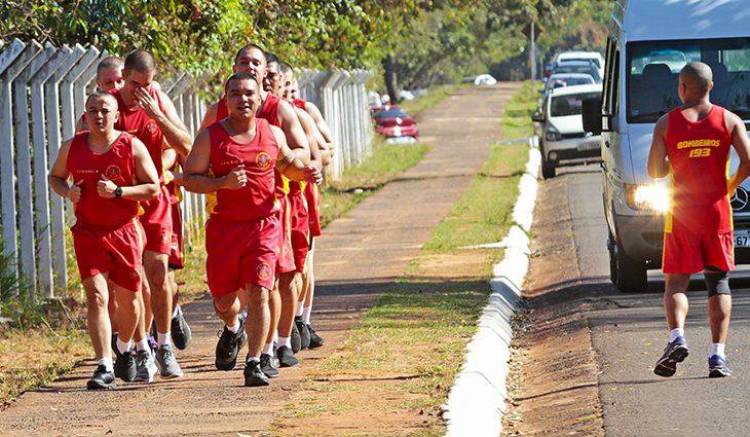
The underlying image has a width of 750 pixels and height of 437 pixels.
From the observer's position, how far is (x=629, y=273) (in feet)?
47.6

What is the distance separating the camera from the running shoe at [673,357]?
967 cm

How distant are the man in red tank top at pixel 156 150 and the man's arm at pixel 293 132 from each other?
1.86 ft

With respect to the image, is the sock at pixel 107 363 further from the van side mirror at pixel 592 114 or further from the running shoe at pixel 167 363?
the van side mirror at pixel 592 114

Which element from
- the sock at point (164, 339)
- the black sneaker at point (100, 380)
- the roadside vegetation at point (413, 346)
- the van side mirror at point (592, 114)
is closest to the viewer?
the roadside vegetation at point (413, 346)

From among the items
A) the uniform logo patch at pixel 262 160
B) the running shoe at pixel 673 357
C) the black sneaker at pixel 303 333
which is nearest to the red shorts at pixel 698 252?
the running shoe at pixel 673 357

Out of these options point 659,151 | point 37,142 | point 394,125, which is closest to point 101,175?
point 659,151

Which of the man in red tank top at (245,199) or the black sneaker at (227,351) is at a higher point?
the man in red tank top at (245,199)

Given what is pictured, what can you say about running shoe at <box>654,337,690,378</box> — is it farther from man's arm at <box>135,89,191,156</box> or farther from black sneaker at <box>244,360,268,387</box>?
man's arm at <box>135,89,191,156</box>

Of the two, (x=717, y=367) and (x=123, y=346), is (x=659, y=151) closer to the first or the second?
(x=717, y=367)

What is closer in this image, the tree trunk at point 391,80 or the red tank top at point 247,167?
the red tank top at point 247,167

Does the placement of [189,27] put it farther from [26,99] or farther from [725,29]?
[725,29]

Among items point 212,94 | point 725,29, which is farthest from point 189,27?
point 725,29

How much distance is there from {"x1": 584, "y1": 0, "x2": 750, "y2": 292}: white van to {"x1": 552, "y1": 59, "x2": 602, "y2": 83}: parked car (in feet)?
143

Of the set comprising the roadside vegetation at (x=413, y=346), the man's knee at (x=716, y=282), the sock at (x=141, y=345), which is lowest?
the roadside vegetation at (x=413, y=346)
